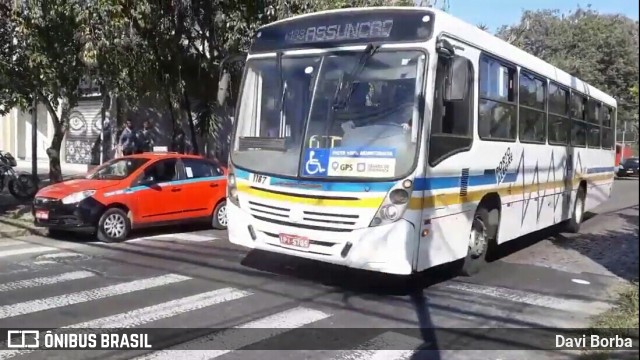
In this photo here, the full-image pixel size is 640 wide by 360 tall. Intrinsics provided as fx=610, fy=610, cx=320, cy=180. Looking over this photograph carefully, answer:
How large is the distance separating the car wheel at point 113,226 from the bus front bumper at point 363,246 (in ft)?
14.2

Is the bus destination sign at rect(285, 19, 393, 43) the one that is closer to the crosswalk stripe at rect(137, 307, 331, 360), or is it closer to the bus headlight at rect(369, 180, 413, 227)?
the bus headlight at rect(369, 180, 413, 227)

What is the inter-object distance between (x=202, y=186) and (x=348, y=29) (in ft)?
19.2

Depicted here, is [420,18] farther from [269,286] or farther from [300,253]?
[269,286]

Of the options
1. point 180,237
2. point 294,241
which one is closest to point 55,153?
point 180,237

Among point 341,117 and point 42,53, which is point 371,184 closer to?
point 341,117

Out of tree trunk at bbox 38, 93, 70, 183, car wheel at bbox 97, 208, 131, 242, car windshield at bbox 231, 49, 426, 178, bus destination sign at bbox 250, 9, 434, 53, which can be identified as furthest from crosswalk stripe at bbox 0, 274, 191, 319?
tree trunk at bbox 38, 93, 70, 183

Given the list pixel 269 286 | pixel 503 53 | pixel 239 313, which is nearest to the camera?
pixel 239 313

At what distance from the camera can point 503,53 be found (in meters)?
8.45

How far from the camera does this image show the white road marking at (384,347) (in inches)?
205

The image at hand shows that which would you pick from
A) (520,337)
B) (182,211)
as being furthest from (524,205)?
(182,211)

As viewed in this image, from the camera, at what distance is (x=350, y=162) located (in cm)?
666

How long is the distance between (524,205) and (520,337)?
12.9ft

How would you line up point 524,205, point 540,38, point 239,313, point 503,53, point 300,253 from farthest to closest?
point 540,38 → point 524,205 → point 503,53 → point 300,253 → point 239,313

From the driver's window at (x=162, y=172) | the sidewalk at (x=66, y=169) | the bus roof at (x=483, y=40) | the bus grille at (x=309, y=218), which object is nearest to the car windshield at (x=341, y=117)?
the bus grille at (x=309, y=218)
